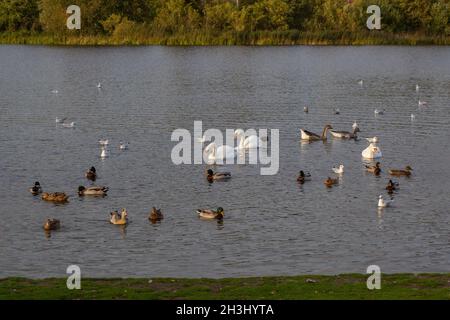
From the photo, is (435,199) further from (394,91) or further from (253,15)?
(253,15)

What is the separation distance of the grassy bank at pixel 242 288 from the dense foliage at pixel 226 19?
87825mm

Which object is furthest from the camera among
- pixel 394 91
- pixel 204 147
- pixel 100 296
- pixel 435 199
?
pixel 394 91

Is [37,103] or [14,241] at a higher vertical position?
[37,103]

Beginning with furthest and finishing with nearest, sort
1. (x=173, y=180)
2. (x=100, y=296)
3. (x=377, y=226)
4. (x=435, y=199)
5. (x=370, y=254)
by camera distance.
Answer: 1. (x=173, y=180)
2. (x=435, y=199)
3. (x=377, y=226)
4. (x=370, y=254)
5. (x=100, y=296)

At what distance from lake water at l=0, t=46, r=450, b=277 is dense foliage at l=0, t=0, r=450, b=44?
34726mm

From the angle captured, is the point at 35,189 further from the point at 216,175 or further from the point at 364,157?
the point at 364,157

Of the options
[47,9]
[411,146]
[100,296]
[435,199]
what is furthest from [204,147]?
[47,9]

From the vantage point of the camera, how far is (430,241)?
1042 inches

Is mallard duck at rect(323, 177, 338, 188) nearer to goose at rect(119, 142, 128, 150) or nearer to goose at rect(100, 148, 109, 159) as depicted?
goose at rect(100, 148, 109, 159)

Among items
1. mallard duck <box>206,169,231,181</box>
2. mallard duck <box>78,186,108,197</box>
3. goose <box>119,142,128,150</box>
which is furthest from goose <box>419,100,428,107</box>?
mallard duck <box>78,186,108,197</box>

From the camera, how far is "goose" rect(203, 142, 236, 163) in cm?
3819

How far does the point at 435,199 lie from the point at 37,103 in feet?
107

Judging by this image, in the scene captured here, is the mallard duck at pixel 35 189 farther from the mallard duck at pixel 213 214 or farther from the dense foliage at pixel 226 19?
the dense foliage at pixel 226 19

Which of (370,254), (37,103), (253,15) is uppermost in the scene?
(253,15)
